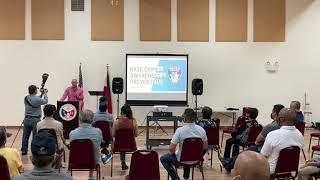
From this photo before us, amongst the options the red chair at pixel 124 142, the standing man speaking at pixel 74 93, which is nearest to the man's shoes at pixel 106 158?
the red chair at pixel 124 142

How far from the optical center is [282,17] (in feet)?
45.9

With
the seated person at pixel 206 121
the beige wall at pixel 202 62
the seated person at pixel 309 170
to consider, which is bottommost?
the seated person at pixel 309 170

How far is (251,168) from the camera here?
2373 mm

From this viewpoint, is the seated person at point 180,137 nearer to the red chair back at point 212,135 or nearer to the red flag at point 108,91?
the red chair back at point 212,135

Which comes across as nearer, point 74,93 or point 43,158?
point 43,158

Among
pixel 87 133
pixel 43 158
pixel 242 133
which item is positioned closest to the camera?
pixel 43 158

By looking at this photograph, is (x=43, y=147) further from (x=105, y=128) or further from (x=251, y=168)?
(x=105, y=128)

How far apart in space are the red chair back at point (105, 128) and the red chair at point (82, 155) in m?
2.15

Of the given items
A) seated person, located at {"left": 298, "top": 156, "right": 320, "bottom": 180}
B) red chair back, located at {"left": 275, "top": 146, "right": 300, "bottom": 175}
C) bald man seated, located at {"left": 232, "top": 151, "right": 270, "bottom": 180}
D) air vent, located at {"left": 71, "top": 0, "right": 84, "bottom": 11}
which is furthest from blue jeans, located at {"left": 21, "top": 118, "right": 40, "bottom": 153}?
bald man seated, located at {"left": 232, "top": 151, "right": 270, "bottom": 180}

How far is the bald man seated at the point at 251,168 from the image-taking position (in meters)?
2.37

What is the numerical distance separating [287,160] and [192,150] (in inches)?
60.0

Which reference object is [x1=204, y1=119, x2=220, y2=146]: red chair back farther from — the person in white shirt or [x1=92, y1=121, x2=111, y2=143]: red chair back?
the person in white shirt

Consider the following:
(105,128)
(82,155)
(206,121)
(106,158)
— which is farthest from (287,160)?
(105,128)

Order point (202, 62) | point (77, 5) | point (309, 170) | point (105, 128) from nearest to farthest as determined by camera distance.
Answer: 1. point (309, 170)
2. point (105, 128)
3. point (77, 5)
4. point (202, 62)
